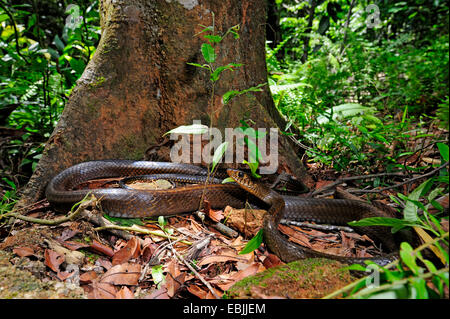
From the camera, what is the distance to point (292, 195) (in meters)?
4.11

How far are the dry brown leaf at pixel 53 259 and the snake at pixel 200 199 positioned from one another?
0.87 metres

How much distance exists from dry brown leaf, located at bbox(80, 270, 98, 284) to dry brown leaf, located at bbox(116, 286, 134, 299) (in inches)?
10.6

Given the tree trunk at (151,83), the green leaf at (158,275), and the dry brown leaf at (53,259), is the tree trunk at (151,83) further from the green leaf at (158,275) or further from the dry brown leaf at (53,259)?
the green leaf at (158,275)

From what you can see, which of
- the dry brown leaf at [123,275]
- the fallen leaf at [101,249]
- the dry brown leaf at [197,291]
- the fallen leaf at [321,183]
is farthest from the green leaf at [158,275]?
the fallen leaf at [321,183]

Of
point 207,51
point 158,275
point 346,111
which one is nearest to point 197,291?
point 158,275

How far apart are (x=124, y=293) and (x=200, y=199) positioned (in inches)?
65.0

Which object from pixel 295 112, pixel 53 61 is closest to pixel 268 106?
pixel 295 112

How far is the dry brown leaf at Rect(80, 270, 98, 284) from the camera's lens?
220 centimetres

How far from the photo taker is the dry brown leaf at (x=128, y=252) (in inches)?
97.0

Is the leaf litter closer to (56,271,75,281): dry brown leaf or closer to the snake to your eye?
(56,271,75,281): dry brown leaf

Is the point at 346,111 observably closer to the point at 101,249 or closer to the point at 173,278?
the point at 173,278

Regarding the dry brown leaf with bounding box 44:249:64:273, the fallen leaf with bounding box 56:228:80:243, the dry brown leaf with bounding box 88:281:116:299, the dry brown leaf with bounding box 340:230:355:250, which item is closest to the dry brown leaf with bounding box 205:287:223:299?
the dry brown leaf with bounding box 88:281:116:299
